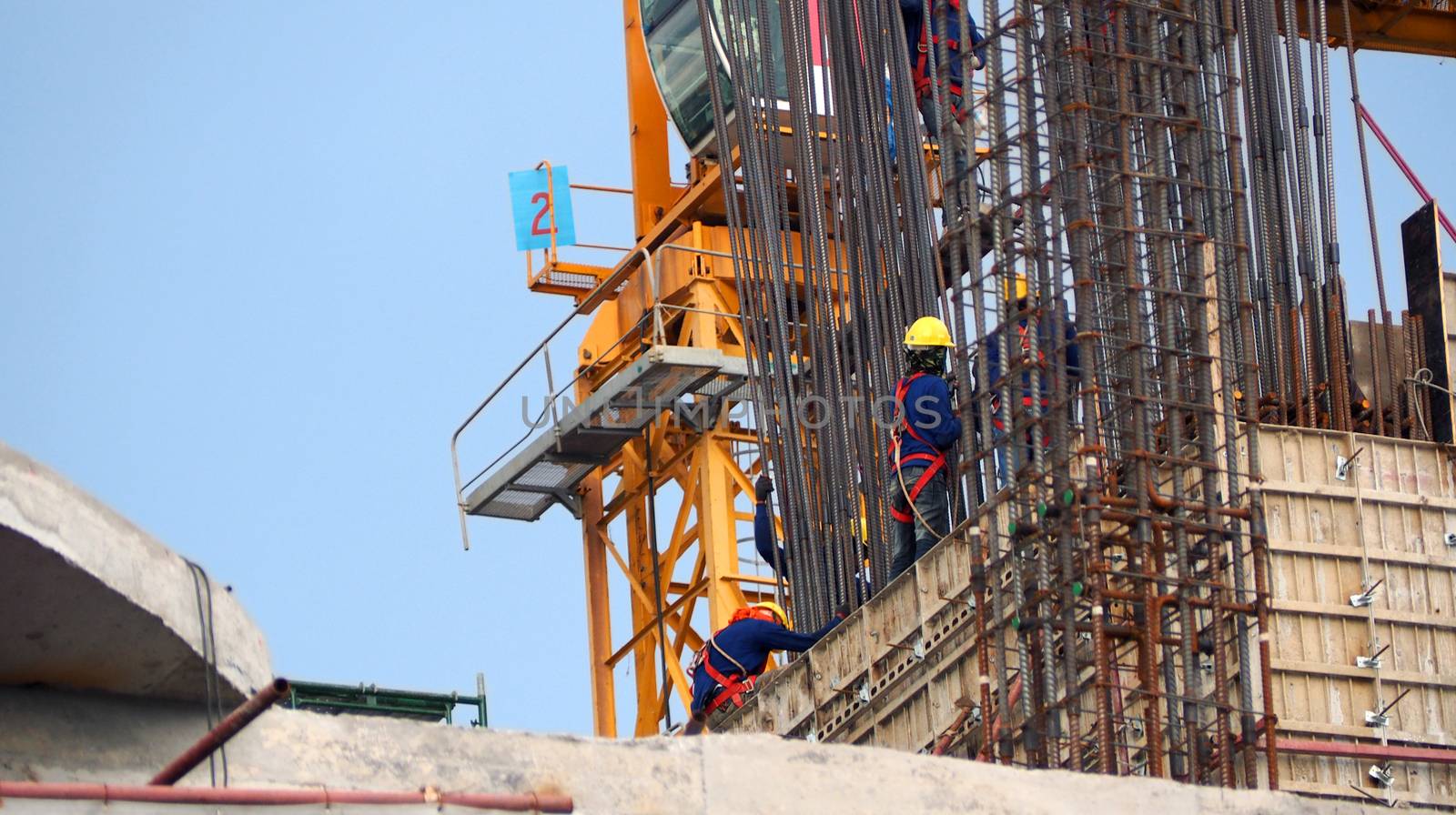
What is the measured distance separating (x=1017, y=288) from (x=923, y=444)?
2.18 m

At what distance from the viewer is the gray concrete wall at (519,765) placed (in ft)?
28.2

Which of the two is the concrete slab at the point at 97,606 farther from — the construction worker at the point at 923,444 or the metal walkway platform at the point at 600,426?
the metal walkway platform at the point at 600,426

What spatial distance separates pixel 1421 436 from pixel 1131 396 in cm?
361

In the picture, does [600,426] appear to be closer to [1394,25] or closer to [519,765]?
[1394,25]

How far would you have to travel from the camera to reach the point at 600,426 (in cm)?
2914

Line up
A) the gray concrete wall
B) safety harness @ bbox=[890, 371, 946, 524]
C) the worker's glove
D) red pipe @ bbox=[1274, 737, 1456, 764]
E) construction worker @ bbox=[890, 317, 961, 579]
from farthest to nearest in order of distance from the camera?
1. the worker's glove
2. safety harness @ bbox=[890, 371, 946, 524]
3. construction worker @ bbox=[890, 317, 961, 579]
4. red pipe @ bbox=[1274, 737, 1456, 764]
5. the gray concrete wall

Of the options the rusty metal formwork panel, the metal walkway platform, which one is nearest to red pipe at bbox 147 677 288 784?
the rusty metal formwork panel

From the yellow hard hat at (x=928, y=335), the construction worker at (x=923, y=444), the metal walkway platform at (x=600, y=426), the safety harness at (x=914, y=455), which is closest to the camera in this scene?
the construction worker at (x=923, y=444)

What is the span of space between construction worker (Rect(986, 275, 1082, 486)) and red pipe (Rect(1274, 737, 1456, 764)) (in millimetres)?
2344

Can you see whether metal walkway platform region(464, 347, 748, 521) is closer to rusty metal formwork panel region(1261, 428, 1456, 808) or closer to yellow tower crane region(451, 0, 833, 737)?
yellow tower crane region(451, 0, 833, 737)

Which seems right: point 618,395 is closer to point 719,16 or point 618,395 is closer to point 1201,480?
point 719,16

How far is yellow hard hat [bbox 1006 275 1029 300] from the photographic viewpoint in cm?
1569

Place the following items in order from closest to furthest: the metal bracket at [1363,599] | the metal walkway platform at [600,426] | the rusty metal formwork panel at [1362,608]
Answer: the rusty metal formwork panel at [1362,608]
the metal bracket at [1363,599]
the metal walkway platform at [600,426]

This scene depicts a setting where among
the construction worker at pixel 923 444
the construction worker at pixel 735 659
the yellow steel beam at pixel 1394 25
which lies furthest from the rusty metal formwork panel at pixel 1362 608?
the yellow steel beam at pixel 1394 25
